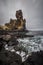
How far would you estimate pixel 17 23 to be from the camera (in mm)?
2195

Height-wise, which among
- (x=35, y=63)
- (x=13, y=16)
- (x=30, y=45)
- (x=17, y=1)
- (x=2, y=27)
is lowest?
(x=35, y=63)

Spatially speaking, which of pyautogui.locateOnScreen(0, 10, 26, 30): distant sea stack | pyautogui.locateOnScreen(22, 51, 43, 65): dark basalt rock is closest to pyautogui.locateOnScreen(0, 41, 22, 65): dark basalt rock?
pyautogui.locateOnScreen(22, 51, 43, 65): dark basalt rock

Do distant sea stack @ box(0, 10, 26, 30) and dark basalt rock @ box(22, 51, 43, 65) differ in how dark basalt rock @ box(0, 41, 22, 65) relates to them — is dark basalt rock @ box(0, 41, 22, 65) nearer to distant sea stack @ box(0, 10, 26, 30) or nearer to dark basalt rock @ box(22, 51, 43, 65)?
dark basalt rock @ box(22, 51, 43, 65)

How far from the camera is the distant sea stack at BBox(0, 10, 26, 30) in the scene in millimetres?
2115

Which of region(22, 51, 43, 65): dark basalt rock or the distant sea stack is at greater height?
the distant sea stack

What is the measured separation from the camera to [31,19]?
2195mm

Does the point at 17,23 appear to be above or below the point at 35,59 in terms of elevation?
above

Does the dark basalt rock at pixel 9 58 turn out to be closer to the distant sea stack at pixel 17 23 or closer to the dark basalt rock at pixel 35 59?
the dark basalt rock at pixel 35 59

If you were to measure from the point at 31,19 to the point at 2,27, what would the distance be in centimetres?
51

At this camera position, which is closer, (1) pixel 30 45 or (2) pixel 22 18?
(1) pixel 30 45

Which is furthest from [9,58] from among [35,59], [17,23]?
[17,23]

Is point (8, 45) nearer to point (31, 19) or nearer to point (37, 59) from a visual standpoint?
point (37, 59)

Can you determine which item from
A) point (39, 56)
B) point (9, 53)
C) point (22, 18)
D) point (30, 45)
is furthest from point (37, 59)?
point (22, 18)

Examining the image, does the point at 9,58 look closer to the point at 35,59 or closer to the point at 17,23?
the point at 35,59
